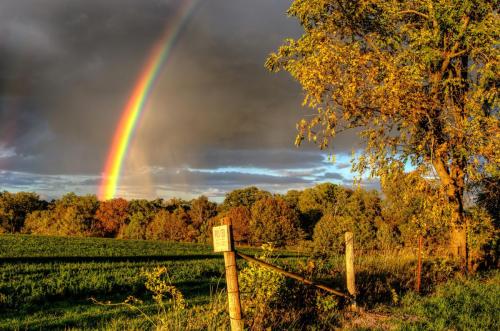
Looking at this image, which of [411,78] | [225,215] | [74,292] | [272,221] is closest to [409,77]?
[411,78]

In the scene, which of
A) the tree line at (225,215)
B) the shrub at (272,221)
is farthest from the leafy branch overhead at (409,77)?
the shrub at (272,221)

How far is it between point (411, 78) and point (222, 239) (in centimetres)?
817

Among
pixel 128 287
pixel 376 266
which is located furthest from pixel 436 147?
pixel 128 287

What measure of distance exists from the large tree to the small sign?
7151 mm

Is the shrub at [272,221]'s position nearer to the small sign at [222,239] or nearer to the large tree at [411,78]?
the large tree at [411,78]

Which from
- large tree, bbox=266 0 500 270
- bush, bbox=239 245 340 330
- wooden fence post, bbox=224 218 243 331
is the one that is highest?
large tree, bbox=266 0 500 270

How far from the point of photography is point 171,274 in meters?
19.1

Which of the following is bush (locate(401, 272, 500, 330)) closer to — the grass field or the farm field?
the grass field

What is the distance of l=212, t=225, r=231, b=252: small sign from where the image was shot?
5289mm

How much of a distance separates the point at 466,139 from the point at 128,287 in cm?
1235

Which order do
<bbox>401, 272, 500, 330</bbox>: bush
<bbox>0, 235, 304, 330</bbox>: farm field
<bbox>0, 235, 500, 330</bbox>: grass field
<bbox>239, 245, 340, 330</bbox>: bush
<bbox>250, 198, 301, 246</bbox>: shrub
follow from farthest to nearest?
1. <bbox>250, 198, 301, 246</bbox>: shrub
2. <bbox>0, 235, 304, 330</bbox>: farm field
3. <bbox>0, 235, 500, 330</bbox>: grass field
4. <bbox>401, 272, 500, 330</bbox>: bush
5. <bbox>239, 245, 340, 330</bbox>: bush

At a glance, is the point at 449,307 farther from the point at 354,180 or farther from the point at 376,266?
the point at 354,180

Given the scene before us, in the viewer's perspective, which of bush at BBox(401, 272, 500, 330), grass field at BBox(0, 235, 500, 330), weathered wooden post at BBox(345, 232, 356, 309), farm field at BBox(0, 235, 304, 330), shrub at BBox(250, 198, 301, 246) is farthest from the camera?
shrub at BBox(250, 198, 301, 246)

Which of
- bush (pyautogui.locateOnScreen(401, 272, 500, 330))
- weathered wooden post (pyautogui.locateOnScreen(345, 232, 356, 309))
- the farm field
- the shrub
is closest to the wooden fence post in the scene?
the farm field
